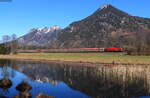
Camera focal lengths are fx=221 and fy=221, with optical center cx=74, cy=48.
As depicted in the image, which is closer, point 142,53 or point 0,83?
point 0,83

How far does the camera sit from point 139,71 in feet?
135

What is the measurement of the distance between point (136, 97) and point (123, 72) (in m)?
16.5

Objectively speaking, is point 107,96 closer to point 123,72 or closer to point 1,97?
point 1,97

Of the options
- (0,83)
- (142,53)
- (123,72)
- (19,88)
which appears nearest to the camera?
(19,88)

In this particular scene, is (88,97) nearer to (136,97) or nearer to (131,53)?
(136,97)

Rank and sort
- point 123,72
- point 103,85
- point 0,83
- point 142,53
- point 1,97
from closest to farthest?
point 1,97 < point 0,83 < point 103,85 < point 123,72 < point 142,53

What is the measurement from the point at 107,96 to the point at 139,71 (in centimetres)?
1796

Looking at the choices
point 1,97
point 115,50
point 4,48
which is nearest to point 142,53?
point 115,50

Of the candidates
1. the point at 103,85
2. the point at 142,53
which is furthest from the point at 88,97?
the point at 142,53

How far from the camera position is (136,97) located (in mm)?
24656

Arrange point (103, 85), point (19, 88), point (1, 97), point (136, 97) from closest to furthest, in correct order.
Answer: point (1, 97)
point (136, 97)
point (19, 88)
point (103, 85)

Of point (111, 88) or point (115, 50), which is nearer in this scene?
point (111, 88)

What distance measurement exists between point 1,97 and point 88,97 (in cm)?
934

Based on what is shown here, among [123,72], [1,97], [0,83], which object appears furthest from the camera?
[123,72]
